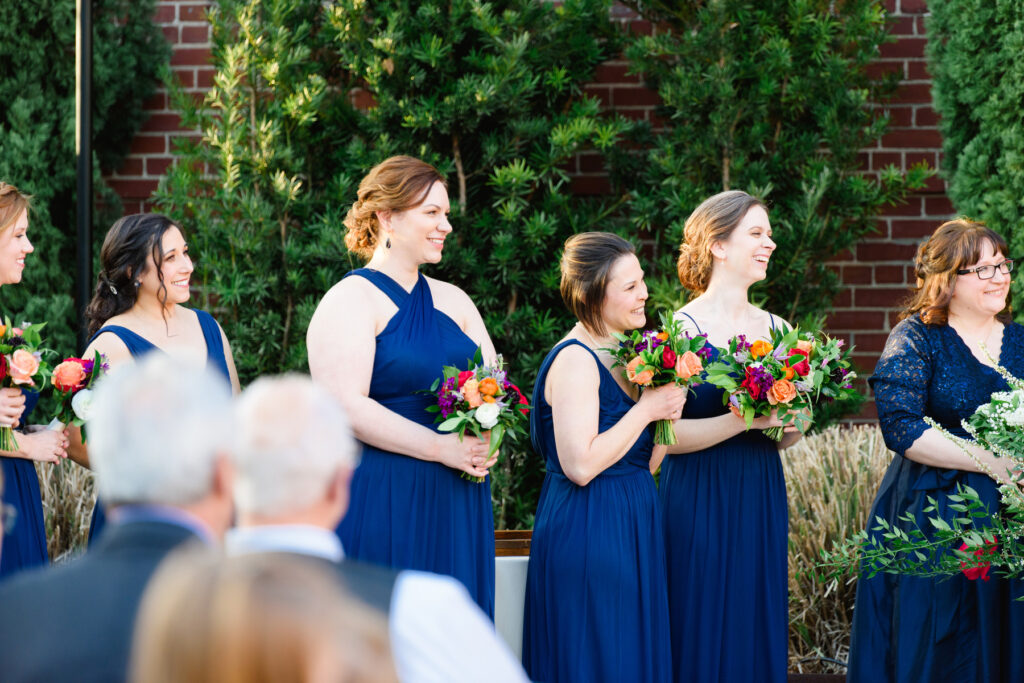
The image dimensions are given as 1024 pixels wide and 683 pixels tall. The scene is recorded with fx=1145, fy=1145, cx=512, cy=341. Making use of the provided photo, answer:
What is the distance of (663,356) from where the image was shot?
428 centimetres

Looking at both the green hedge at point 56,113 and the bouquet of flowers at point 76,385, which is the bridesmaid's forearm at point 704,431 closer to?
the bouquet of flowers at point 76,385

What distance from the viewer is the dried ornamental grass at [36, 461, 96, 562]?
6.03 m

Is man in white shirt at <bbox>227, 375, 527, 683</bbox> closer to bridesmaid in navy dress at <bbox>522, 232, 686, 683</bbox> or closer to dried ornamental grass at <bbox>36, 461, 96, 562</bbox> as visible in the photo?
bridesmaid in navy dress at <bbox>522, 232, 686, 683</bbox>

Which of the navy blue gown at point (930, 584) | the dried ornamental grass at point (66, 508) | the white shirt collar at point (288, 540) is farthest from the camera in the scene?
the dried ornamental grass at point (66, 508)

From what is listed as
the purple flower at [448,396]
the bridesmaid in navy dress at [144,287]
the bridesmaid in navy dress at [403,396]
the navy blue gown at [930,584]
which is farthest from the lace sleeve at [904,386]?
the bridesmaid in navy dress at [144,287]

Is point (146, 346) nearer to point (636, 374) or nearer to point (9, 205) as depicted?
point (9, 205)

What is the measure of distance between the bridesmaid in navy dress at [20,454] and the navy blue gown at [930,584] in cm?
333

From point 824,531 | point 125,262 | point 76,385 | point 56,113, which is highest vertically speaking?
point 56,113

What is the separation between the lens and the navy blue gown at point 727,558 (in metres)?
4.58

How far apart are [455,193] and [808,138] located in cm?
207

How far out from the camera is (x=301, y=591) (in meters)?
1.58

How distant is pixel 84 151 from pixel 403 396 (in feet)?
9.19

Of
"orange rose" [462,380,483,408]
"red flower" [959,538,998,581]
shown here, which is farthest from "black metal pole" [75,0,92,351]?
"red flower" [959,538,998,581]

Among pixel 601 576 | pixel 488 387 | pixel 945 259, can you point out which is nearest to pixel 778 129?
pixel 945 259
